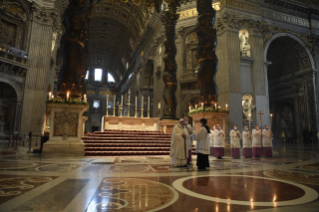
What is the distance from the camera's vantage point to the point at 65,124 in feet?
23.0

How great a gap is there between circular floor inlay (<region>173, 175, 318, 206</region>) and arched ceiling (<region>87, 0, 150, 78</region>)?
2346cm

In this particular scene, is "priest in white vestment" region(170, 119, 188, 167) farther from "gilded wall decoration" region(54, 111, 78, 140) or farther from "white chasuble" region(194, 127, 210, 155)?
"gilded wall decoration" region(54, 111, 78, 140)

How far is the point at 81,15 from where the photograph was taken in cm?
736

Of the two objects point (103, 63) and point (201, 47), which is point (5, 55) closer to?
point (201, 47)

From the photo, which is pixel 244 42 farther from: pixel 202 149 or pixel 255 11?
pixel 202 149

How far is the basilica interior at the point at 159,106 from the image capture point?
2.58 metres

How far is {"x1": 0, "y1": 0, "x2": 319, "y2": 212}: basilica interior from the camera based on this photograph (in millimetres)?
2578

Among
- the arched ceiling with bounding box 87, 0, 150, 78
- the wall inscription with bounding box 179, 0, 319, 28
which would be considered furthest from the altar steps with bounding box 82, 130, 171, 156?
the arched ceiling with bounding box 87, 0, 150, 78

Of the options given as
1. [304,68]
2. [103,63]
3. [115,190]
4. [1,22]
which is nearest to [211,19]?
[115,190]

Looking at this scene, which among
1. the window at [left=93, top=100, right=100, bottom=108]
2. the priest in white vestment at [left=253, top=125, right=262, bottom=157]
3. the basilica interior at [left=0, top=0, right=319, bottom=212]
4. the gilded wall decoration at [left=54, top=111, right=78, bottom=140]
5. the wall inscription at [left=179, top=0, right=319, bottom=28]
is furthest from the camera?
the window at [left=93, top=100, right=100, bottom=108]

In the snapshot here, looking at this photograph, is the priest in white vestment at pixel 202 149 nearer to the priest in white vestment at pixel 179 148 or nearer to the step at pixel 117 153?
the priest in white vestment at pixel 179 148

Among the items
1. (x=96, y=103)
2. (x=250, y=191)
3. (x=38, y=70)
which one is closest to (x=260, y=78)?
(x=250, y=191)

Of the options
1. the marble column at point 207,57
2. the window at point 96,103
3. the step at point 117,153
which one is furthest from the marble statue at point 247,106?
the window at point 96,103

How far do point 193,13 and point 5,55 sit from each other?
51.0 ft
